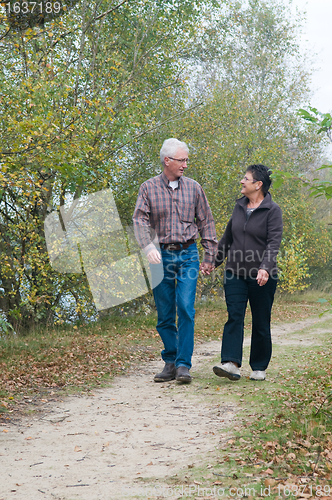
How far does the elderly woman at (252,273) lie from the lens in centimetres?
515

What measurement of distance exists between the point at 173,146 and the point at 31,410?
301 cm

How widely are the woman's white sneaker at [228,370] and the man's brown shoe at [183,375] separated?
30cm

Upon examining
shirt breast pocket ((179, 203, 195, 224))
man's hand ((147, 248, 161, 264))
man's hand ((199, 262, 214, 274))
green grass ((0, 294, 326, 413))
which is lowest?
green grass ((0, 294, 326, 413))

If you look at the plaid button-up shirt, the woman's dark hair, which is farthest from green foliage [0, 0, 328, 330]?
the woman's dark hair

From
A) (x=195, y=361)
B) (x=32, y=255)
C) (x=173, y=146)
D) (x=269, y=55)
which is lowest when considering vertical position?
(x=195, y=361)

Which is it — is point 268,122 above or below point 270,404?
above

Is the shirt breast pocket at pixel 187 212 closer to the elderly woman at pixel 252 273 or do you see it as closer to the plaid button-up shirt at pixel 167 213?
the plaid button-up shirt at pixel 167 213

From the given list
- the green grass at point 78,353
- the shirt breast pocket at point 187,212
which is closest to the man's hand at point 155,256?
the shirt breast pocket at point 187,212

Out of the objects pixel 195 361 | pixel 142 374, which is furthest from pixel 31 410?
pixel 195 361

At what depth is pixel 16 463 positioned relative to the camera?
339 cm

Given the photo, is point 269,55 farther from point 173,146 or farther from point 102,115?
point 173,146

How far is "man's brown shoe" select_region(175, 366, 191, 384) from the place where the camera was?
5.21 m

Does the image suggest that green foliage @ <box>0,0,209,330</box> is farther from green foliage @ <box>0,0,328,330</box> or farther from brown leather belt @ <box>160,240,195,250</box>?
brown leather belt @ <box>160,240,195,250</box>

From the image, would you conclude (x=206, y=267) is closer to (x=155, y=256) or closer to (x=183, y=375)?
Result: (x=155, y=256)
